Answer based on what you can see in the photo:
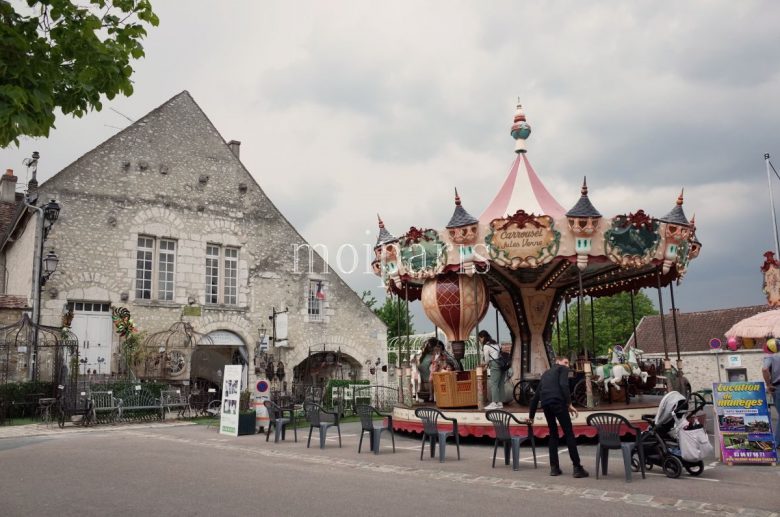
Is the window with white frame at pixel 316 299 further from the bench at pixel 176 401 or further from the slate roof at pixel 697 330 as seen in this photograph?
the slate roof at pixel 697 330

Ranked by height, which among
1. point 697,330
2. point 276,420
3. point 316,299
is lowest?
point 276,420

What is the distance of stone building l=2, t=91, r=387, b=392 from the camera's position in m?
18.7

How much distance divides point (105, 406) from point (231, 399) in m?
4.72

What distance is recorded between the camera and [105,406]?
15.6 m

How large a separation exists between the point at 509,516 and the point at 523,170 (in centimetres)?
893

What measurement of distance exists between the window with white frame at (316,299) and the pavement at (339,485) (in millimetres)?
12323

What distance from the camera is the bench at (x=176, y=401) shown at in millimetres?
16641

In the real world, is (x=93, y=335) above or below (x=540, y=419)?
above

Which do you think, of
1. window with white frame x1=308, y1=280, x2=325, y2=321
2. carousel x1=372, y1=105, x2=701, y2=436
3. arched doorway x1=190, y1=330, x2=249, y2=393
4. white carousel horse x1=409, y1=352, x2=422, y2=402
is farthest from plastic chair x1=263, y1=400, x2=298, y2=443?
window with white frame x1=308, y1=280, x2=325, y2=321

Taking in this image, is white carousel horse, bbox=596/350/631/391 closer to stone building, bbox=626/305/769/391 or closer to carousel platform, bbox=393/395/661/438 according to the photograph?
carousel platform, bbox=393/395/661/438

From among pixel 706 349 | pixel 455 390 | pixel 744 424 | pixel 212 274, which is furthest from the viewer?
pixel 706 349

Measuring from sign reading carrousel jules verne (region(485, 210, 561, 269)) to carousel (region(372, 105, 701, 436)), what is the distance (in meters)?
0.02

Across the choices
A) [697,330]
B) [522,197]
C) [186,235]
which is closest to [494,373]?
[522,197]

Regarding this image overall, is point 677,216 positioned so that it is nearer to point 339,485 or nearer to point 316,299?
point 339,485
